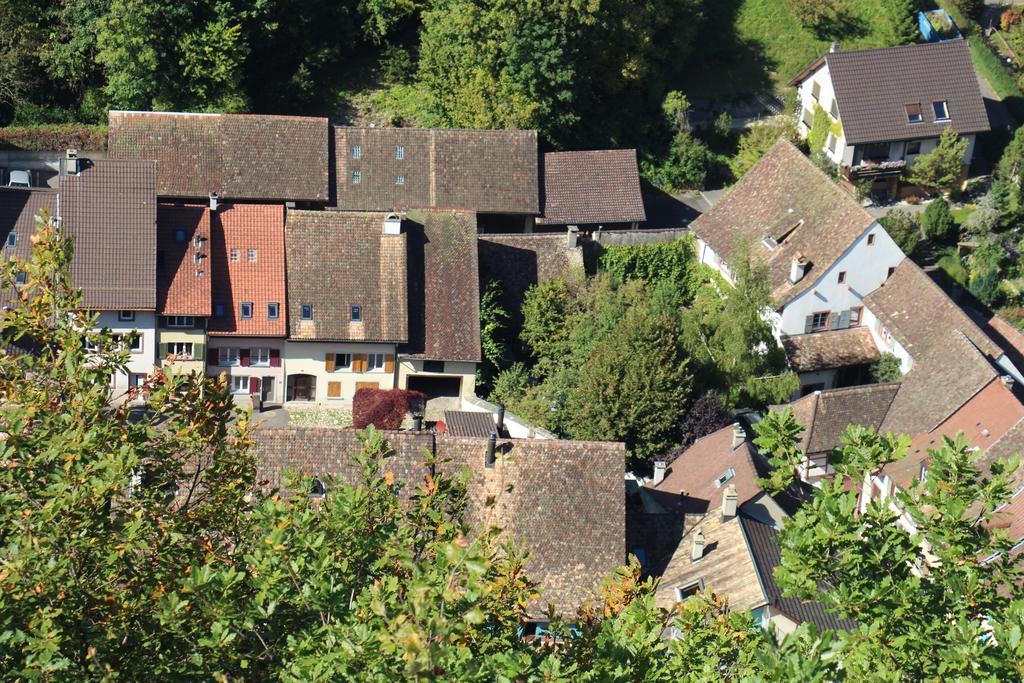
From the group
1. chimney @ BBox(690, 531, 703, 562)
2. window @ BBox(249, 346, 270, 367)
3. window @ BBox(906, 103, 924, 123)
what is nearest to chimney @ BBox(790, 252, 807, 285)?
window @ BBox(906, 103, 924, 123)

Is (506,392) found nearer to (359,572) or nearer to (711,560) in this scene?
(711,560)

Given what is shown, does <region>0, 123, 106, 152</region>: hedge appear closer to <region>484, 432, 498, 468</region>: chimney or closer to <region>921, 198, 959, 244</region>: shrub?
<region>484, 432, 498, 468</region>: chimney

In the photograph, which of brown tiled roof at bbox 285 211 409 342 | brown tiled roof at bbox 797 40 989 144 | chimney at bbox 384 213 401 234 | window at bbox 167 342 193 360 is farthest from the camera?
brown tiled roof at bbox 797 40 989 144

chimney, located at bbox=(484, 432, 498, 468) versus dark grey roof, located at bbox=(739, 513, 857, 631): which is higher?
chimney, located at bbox=(484, 432, 498, 468)

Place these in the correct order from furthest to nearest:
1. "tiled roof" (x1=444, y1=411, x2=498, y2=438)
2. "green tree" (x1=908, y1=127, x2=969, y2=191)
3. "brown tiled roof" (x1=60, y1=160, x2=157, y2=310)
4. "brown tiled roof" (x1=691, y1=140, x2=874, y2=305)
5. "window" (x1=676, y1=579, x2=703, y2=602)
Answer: "green tree" (x1=908, y1=127, x2=969, y2=191)
"brown tiled roof" (x1=691, y1=140, x2=874, y2=305)
"brown tiled roof" (x1=60, y1=160, x2=157, y2=310)
"tiled roof" (x1=444, y1=411, x2=498, y2=438)
"window" (x1=676, y1=579, x2=703, y2=602)

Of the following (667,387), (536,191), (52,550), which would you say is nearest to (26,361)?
(52,550)

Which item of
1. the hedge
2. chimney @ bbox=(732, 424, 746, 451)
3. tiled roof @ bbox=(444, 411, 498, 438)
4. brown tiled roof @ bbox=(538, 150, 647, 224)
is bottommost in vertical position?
chimney @ bbox=(732, 424, 746, 451)

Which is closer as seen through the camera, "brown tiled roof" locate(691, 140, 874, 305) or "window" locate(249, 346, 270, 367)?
"window" locate(249, 346, 270, 367)

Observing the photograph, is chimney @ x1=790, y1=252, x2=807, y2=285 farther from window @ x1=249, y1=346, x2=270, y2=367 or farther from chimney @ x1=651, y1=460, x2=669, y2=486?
window @ x1=249, y1=346, x2=270, y2=367
